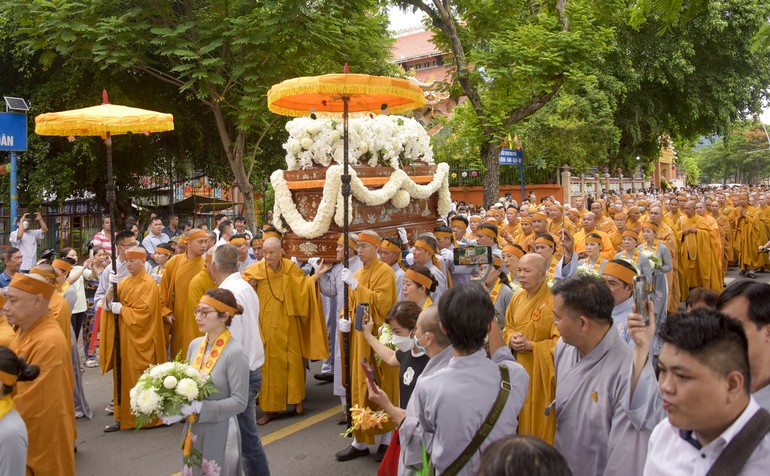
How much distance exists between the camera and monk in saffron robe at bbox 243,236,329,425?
639cm

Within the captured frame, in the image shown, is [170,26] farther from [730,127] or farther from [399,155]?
[730,127]

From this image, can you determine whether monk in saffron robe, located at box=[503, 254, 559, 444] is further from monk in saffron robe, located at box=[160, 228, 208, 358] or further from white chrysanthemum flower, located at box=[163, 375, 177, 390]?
monk in saffron robe, located at box=[160, 228, 208, 358]

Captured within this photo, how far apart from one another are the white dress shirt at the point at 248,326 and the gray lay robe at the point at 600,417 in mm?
2353

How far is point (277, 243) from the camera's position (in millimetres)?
6430

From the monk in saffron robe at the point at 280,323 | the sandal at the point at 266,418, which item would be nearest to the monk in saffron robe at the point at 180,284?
Answer: the monk in saffron robe at the point at 280,323


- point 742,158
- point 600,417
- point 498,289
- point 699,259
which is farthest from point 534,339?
point 742,158

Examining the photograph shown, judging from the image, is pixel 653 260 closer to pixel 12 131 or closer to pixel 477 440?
pixel 477 440

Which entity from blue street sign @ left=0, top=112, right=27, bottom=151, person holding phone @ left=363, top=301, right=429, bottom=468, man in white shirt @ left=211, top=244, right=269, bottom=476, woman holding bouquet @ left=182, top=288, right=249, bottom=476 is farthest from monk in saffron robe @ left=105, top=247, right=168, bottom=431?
blue street sign @ left=0, top=112, right=27, bottom=151

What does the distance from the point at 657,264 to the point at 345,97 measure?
15.5 feet

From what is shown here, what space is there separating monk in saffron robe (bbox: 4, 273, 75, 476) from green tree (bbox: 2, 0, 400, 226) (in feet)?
30.1

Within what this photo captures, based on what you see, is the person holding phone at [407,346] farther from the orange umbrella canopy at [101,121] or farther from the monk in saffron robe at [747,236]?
the monk in saffron robe at [747,236]

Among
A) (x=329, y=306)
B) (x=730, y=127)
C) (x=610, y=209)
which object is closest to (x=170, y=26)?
(x=329, y=306)

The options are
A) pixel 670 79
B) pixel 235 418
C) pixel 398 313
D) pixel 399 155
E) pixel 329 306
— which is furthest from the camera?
pixel 670 79

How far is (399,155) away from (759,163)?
6503cm
